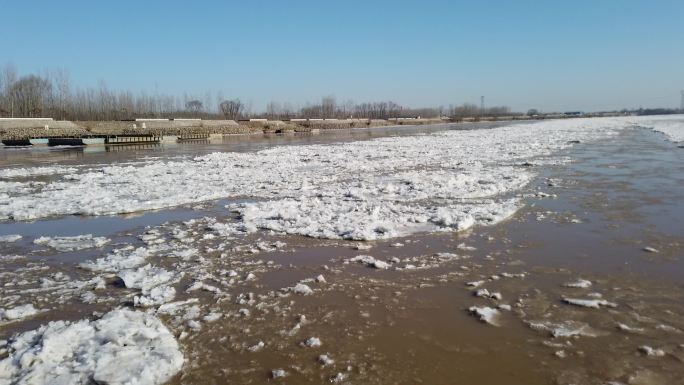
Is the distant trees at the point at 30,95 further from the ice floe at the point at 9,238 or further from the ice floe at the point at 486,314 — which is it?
the ice floe at the point at 486,314

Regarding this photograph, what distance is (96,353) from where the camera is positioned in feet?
13.2

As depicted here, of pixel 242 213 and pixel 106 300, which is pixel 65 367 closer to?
pixel 106 300

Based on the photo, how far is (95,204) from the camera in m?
11.3

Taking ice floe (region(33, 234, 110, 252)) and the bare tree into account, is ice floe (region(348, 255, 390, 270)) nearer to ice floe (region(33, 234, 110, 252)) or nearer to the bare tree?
ice floe (region(33, 234, 110, 252))

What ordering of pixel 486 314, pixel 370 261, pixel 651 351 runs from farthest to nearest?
pixel 370 261 < pixel 486 314 < pixel 651 351

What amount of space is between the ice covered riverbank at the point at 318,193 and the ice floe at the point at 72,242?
2268 mm

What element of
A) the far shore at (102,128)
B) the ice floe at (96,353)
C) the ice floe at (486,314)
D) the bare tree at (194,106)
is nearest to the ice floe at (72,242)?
the ice floe at (96,353)

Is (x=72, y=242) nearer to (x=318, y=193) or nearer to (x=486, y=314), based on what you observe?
(x=318, y=193)

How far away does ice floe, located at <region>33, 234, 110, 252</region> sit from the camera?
766 cm

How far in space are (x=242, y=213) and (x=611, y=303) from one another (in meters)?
7.06

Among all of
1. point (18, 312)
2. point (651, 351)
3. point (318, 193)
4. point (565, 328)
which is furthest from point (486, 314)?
point (318, 193)

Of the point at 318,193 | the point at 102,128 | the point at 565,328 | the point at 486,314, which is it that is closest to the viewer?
the point at 565,328

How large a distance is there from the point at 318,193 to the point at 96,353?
827 centimetres

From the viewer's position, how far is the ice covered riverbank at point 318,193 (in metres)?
8.74
